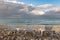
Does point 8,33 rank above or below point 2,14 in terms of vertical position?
below

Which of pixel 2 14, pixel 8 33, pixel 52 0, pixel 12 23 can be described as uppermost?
pixel 52 0

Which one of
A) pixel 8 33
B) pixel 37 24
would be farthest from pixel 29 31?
pixel 8 33

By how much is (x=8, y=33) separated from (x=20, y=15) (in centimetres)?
36

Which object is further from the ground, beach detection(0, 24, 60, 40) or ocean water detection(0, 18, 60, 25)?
ocean water detection(0, 18, 60, 25)

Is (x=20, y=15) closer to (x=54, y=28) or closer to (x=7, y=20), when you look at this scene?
(x=7, y=20)

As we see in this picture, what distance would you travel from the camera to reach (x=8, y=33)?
2455 millimetres

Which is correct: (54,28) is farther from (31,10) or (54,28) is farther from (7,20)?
(7,20)

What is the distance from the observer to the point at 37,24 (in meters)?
2.49

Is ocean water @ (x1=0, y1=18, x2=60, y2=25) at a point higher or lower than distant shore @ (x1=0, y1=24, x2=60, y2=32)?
higher

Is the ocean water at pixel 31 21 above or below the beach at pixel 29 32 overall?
above

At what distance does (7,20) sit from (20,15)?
231 mm

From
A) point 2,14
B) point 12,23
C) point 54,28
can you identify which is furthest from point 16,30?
point 54,28

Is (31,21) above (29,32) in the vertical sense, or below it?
above

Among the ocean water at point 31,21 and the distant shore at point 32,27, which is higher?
the ocean water at point 31,21
